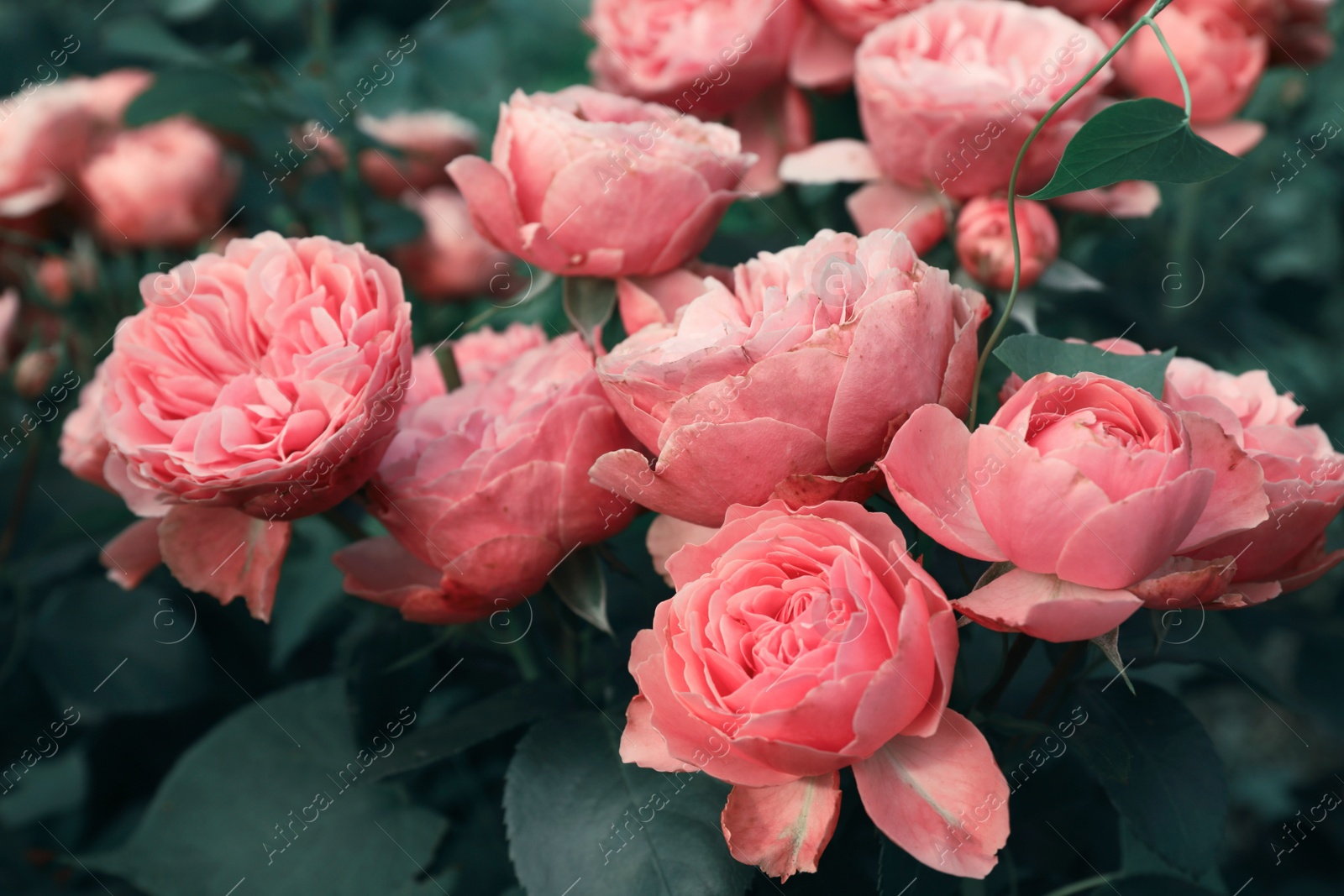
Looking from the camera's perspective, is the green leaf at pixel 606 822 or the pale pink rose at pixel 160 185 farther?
the pale pink rose at pixel 160 185

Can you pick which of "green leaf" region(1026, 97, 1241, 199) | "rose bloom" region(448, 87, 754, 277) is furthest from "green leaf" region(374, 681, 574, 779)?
"green leaf" region(1026, 97, 1241, 199)

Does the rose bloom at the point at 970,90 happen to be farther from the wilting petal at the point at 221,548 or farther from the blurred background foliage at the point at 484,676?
the wilting petal at the point at 221,548

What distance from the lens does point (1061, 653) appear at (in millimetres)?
429

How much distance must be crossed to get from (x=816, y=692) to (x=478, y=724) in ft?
0.75

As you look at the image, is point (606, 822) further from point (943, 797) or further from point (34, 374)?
point (34, 374)

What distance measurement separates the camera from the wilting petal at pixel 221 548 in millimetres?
462

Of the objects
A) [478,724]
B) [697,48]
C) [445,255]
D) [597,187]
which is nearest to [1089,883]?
[478,724]

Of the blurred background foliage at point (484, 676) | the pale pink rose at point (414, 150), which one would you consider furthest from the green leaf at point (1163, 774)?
the pale pink rose at point (414, 150)

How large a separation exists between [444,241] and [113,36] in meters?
0.32

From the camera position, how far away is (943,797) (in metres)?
0.35

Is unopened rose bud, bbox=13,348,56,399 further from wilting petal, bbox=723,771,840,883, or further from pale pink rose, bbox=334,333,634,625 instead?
wilting petal, bbox=723,771,840,883

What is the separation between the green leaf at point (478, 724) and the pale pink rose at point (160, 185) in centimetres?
59

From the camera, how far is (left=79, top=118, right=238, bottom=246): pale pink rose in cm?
85

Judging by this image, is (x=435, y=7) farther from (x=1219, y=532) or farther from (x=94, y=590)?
(x=1219, y=532)
